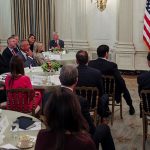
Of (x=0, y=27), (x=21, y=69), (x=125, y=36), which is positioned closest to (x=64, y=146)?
(x=21, y=69)

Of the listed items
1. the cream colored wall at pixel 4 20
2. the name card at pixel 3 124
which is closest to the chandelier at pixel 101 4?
the cream colored wall at pixel 4 20

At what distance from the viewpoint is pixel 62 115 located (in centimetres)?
202

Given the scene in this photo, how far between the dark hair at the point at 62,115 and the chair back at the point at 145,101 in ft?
7.51

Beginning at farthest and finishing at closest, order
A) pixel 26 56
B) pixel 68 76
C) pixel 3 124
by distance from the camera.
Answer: pixel 26 56, pixel 68 76, pixel 3 124

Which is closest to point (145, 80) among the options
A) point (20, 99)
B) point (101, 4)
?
point (20, 99)

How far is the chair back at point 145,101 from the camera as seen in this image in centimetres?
424

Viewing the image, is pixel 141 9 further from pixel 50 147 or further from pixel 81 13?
pixel 50 147

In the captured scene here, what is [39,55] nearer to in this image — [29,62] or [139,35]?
[29,62]

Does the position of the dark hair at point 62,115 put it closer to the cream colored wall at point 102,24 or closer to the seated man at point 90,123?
the seated man at point 90,123

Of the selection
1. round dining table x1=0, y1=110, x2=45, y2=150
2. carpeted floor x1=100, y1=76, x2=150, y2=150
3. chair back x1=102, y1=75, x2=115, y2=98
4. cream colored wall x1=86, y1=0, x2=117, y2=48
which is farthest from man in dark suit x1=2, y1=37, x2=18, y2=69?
round dining table x1=0, y1=110, x2=45, y2=150

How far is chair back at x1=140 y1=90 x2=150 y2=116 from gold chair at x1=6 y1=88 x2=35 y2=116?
4.33 feet

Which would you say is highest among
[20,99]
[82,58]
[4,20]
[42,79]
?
[4,20]

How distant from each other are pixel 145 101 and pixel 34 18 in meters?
7.34

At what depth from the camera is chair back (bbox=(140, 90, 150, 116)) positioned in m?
4.24
